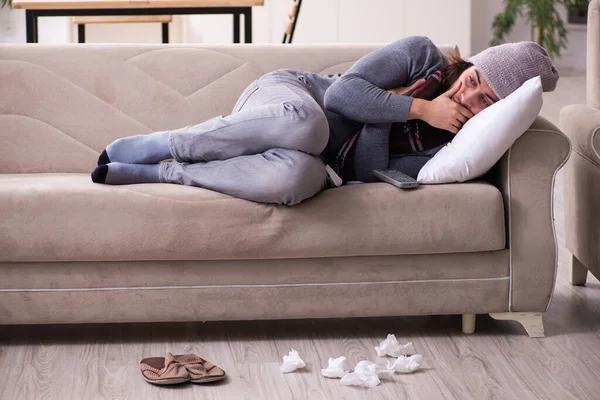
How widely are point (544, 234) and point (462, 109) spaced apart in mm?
400

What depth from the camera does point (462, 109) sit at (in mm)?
2400

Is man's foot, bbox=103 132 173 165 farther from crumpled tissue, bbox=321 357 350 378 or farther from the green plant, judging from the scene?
the green plant

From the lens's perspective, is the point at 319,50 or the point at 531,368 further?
the point at 319,50

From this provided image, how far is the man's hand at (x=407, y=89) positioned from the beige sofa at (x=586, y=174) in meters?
0.49

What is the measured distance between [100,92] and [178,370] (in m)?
1.09

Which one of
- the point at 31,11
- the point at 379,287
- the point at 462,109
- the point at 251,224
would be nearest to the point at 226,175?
the point at 251,224

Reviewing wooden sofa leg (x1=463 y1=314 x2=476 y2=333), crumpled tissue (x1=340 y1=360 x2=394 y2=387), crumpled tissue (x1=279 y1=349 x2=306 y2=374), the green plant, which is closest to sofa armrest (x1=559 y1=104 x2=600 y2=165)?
wooden sofa leg (x1=463 y1=314 x2=476 y2=333)

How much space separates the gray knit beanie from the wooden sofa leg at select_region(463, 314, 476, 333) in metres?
0.59

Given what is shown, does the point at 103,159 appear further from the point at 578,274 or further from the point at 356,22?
the point at 356,22

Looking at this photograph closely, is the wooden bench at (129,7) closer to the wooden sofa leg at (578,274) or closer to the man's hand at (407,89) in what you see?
the man's hand at (407,89)

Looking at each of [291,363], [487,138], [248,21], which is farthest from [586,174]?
[248,21]

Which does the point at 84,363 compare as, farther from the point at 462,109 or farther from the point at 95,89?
the point at 462,109

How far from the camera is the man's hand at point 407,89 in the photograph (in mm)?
2438

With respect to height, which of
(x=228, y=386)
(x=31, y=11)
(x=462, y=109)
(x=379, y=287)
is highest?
(x=31, y=11)
